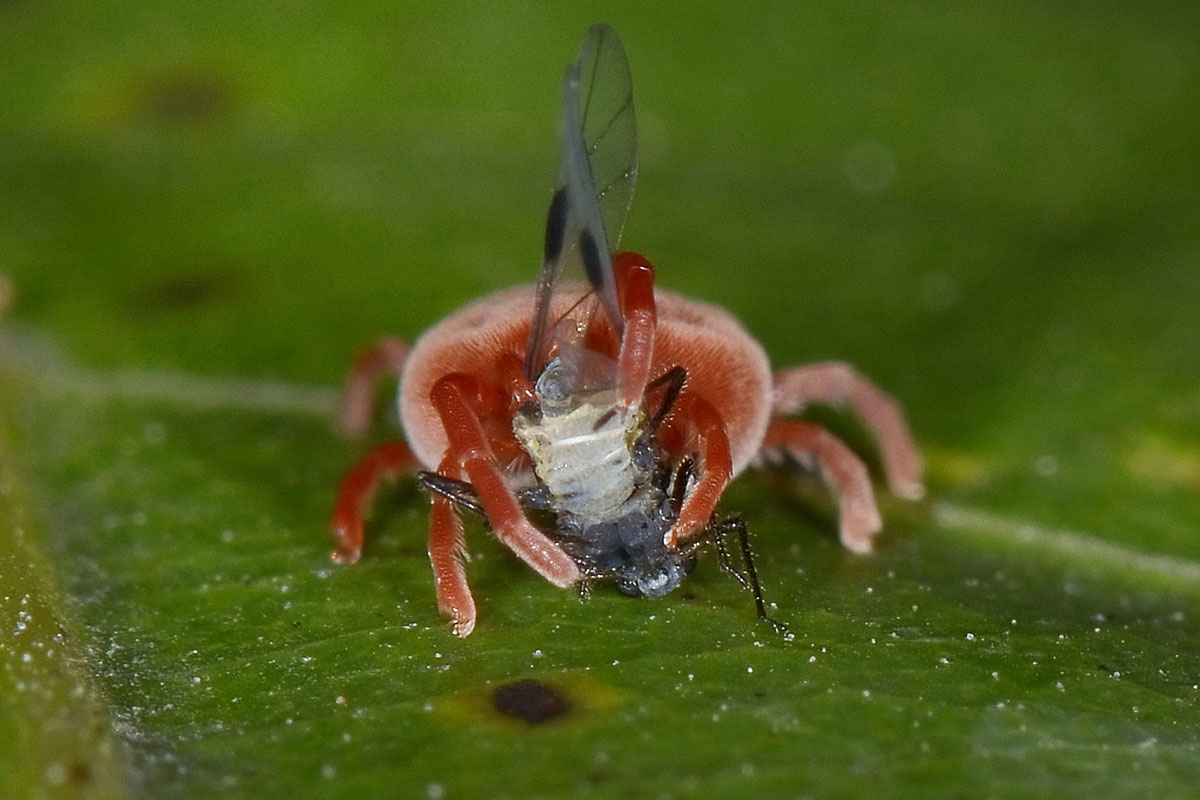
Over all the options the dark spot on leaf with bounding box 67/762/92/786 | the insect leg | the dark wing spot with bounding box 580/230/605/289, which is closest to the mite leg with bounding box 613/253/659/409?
the dark wing spot with bounding box 580/230/605/289

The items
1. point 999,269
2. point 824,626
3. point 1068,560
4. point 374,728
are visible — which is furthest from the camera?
point 999,269

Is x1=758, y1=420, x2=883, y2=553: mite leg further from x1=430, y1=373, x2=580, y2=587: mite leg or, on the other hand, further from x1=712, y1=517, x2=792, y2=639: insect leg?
x1=430, y1=373, x2=580, y2=587: mite leg

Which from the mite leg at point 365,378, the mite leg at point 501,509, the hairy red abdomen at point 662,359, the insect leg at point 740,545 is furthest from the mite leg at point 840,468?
the mite leg at point 365,378

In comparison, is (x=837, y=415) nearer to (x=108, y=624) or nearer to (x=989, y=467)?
(x=989, y=467)

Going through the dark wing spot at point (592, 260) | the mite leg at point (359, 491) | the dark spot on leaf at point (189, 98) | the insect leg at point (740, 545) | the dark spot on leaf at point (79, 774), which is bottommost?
the dark spot on leaf at point (79, 774)

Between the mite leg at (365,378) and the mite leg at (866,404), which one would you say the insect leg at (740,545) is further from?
the mite leg at (365,378)

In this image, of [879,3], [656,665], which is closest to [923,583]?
[656,665]
